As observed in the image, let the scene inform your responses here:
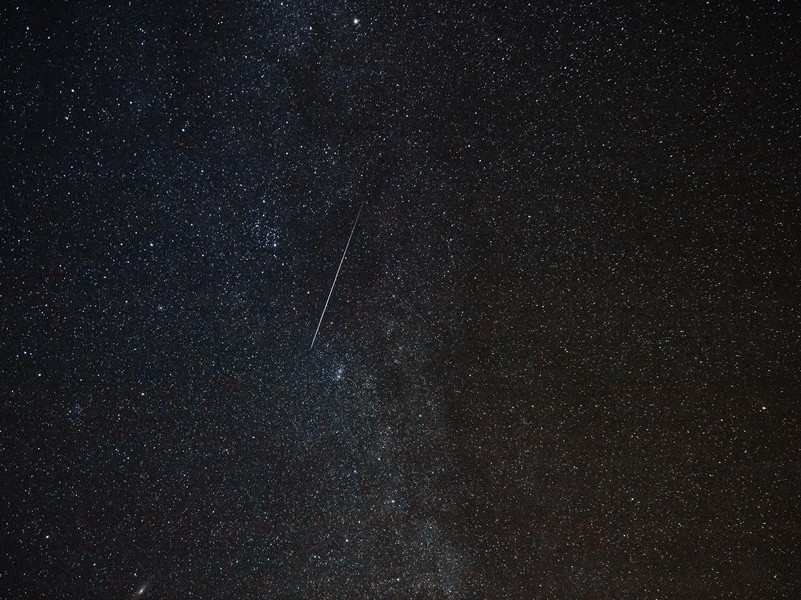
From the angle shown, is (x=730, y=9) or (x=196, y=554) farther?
(x=196, y=554)

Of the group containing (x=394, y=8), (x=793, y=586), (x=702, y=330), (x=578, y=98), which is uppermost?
(x=394, y=8)

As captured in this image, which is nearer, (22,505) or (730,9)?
(730,9)

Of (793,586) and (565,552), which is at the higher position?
(565,552)

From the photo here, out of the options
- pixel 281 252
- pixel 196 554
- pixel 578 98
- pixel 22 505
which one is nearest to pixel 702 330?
pixel 578 98

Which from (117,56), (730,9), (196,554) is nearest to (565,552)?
(196,554)

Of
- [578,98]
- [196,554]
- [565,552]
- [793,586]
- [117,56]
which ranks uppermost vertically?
[117,56]

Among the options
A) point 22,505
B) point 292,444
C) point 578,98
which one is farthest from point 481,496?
point 22,505

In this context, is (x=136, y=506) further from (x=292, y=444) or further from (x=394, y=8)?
(x=394, y=8)

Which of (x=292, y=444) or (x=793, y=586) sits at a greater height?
(x=292, y=444)

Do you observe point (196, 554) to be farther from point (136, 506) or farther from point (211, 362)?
point (211, 362)
